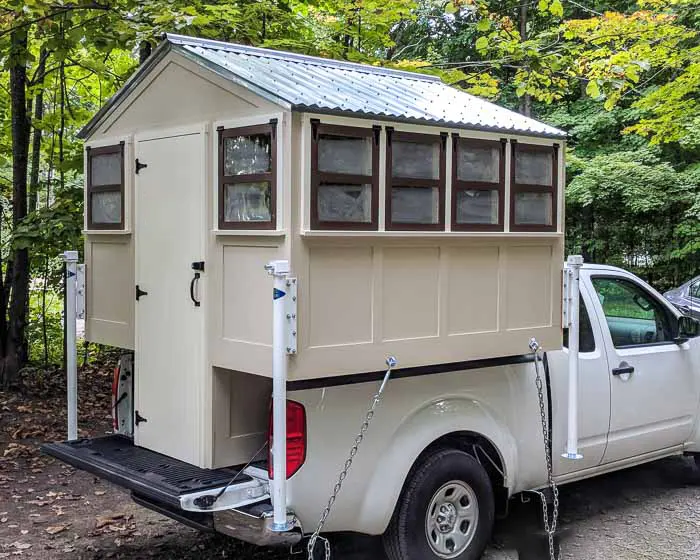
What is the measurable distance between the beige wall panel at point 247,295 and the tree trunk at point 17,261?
18.8ft

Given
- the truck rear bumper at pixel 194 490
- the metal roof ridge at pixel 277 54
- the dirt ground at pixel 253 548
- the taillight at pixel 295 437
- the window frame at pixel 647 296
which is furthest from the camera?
the window frame at pixel 647 296

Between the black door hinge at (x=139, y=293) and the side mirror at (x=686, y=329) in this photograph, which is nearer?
the black door hinge at (x=139, y=293)

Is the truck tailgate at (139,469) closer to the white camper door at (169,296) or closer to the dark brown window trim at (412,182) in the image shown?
the white camper door at (169,296)

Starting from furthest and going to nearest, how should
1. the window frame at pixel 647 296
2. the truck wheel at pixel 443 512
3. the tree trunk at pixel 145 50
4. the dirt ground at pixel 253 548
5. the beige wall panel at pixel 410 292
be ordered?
the tree trunk at pixel 145 50, the window frame at pixel 647 296, the dirt ground at pixel 253 548, the truck wheel at pixel 443 512, the beige wall panel at pixel 410 292

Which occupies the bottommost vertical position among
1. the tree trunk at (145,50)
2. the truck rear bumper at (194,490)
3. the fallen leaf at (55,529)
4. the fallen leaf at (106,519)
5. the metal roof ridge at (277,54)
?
the fallen leaf at (55,529)

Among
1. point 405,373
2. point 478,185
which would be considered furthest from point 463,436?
point 478,185

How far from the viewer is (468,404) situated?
4.45 m

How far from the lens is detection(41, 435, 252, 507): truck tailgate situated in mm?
3826

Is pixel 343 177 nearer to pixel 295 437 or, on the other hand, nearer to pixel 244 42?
pixel 295 437

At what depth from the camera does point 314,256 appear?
12.0 feet

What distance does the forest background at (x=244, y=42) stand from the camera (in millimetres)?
7566

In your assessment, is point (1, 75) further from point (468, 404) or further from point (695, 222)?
point (695, 222)

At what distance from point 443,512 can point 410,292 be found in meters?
1.28

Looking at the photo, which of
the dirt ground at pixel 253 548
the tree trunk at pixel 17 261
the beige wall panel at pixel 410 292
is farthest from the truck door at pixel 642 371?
the tree trunk at pixel 17 261
